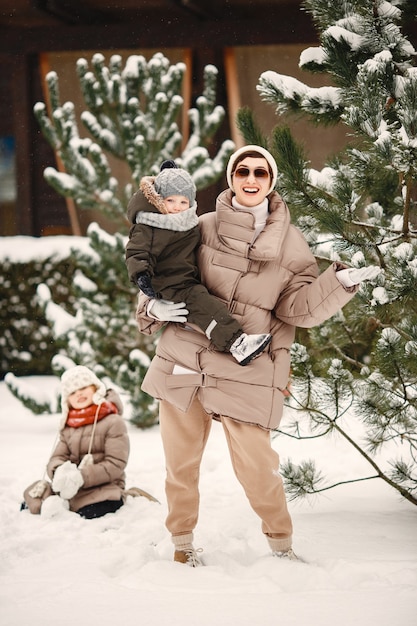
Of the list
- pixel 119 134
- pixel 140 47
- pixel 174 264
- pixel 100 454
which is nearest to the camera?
pixel 174 264

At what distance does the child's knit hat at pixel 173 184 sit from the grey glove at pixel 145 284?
35 centimetres

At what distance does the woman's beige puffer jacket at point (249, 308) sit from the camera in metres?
2.92

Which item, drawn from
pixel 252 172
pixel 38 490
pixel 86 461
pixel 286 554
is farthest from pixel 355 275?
pixel 38 490

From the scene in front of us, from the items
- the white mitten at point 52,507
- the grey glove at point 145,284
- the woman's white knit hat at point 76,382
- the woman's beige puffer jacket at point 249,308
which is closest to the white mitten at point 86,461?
the white mitten at point 52,507

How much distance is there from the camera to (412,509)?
3842 mm

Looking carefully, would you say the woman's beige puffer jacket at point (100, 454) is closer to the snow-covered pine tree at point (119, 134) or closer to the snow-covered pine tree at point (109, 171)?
the snow-covered pine tree at point (109, 171)

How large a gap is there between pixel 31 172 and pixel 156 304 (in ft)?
25.9

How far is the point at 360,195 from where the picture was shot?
3447 mm

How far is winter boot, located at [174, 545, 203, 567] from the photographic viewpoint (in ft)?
10.2

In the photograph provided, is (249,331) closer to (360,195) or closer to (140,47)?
(360,195)

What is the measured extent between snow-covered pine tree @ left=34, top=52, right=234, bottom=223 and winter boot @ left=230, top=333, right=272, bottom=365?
3.54 metres

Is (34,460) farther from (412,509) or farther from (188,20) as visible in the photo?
(188,20)

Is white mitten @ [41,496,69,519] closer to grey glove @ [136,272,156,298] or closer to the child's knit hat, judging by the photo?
grey glove @ [136,272,156,298]

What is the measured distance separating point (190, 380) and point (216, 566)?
77 cm
